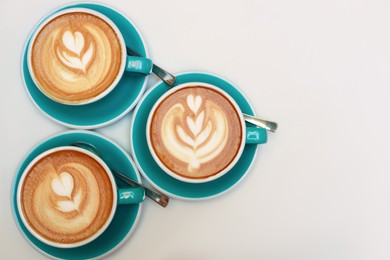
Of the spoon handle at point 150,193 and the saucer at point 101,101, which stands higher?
the saucer at point 101,101

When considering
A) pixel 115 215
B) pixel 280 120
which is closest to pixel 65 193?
pixel 115 215

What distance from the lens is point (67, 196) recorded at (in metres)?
0.90

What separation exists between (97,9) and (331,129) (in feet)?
2.30

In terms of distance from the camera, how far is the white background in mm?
1017

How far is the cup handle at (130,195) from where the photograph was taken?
920mm

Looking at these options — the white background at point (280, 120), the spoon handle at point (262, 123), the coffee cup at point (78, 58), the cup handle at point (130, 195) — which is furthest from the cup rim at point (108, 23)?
the spoon handle at point (262, 123)

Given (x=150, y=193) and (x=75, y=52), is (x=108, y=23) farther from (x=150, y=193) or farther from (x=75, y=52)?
(x=150, y=193)

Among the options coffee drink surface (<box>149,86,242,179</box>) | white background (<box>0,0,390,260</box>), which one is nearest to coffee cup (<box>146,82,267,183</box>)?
coffee drink surface (<box>149,86,242,179</box>)

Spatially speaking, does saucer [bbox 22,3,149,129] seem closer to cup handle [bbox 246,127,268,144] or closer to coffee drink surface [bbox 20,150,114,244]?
coffee drink surface [bbox 20,150,114,244]

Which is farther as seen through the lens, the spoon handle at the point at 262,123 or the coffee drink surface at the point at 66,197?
the spoon handle at the point at 262,123

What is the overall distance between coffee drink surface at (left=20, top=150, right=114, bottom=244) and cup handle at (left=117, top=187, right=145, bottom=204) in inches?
0.9

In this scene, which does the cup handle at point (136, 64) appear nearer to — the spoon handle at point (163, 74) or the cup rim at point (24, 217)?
the spoon handle at point (163, 74)

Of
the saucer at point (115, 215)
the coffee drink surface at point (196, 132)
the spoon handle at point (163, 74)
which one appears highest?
the spoon handle at point (163, 74)

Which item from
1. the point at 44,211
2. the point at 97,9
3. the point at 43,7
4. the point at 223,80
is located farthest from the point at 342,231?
the point at 43,7
